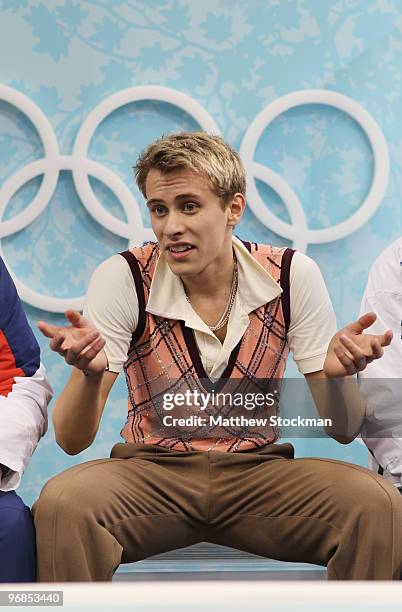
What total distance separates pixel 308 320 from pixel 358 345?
30 centimetres

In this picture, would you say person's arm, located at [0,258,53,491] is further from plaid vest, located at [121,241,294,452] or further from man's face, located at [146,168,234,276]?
man's face, located at [146,168,234,276]

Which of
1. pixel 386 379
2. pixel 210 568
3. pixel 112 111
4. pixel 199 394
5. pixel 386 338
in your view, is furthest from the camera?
pixel 112 111

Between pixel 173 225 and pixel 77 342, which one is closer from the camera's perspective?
pixel 77 342

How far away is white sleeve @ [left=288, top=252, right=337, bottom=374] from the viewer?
1961 millimetres

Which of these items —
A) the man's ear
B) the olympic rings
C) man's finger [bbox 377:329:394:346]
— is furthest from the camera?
the olympic rings

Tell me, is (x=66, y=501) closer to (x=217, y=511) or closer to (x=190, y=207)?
(x=217, y=511)

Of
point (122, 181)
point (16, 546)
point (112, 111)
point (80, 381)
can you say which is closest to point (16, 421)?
point (80, 381)

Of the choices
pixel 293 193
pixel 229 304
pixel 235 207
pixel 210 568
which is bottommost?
pixel 210 568

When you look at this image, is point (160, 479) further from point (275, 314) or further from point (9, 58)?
point (9, 58)

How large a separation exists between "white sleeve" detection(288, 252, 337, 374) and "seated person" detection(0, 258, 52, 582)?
1.83ft

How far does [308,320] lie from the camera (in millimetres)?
1978

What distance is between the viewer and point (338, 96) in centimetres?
295

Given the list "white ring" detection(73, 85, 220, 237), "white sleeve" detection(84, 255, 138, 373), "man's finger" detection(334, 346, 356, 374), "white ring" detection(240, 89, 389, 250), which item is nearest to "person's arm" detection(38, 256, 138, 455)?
"white sleeve" detection(84, 255, 138, 373)

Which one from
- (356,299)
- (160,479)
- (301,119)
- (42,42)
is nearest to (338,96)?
(301,119)
